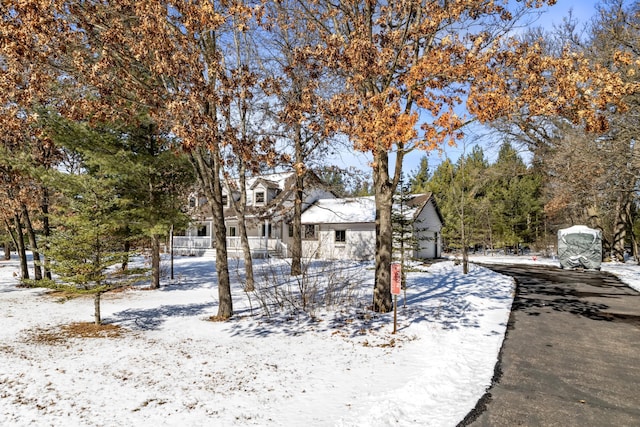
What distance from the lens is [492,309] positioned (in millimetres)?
10727

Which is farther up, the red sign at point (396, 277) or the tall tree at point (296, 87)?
the tall tree at point (296, 87)

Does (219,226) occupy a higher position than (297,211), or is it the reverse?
(297,211)

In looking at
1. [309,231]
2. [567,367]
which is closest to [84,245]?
[567,367]

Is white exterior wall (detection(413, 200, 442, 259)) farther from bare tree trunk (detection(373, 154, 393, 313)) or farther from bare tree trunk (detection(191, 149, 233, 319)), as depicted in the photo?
bare tree trunk (detection(191, 149, 233, 319))

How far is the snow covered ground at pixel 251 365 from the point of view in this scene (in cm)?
468

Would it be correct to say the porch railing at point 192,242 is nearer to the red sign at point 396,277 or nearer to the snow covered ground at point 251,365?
the snow covered ground at point 251,365

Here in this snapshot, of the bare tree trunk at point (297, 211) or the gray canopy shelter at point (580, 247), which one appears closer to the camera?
the bare tree trunk at point (297, 211)

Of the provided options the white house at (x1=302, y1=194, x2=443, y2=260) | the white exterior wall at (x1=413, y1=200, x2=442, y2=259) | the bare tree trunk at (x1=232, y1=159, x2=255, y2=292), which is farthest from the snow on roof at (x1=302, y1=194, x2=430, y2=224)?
the bare tree trunk at (x1=232, y1=159, x2=255, y2=292)

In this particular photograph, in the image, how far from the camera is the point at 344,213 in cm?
2938

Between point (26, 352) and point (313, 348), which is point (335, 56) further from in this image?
point (26, 352)

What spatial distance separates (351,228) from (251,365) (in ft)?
74.3

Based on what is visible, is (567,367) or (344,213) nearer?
(567,367)

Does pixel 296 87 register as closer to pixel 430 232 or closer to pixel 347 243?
pixel 347 243

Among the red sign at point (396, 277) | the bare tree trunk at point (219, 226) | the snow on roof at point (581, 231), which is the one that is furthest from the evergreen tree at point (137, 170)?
the snow on roof at point (581, 231)
